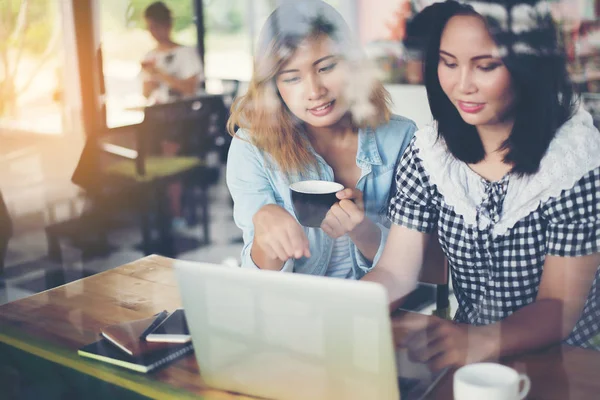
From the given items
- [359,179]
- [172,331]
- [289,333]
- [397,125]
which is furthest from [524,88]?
[172,331]

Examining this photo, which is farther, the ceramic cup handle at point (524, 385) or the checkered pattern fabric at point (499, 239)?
the checkered pattern fabric at point (499, 239)

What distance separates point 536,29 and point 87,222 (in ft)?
3.87

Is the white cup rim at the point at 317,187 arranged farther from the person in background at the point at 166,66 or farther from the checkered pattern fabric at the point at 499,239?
the person in background at the point at 166,66

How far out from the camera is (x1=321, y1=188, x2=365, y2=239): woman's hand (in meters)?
1.41

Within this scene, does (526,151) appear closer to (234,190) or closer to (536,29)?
(536,29)

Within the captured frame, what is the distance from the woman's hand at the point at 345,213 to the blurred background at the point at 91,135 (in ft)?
0.85

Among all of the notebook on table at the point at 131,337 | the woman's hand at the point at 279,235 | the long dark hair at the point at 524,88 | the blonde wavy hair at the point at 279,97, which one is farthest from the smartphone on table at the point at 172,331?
the long dark hair at the point at 524,88

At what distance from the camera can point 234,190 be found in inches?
61.0

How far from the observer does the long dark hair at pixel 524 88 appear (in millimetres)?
1157

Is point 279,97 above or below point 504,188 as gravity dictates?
above

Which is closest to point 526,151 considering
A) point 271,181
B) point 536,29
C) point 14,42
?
point 536,29

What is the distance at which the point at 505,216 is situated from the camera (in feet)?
4.20

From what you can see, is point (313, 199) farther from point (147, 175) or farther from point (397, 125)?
point (147, 175)

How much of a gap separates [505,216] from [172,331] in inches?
26.5
